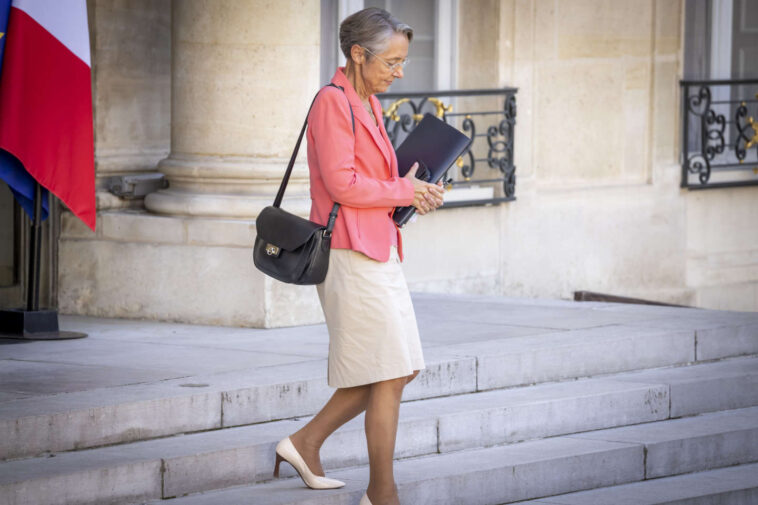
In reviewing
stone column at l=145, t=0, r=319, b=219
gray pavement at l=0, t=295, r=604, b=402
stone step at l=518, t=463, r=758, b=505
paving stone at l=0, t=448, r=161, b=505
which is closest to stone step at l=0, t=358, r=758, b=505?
paving stone at l=0, t=448, r=161, b=505

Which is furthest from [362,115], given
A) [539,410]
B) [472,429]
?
[539,410]

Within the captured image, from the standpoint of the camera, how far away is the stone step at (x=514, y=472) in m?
5.33

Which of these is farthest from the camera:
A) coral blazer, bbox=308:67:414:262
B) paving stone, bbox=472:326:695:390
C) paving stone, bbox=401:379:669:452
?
paving stone, bbox=472:326:695:390

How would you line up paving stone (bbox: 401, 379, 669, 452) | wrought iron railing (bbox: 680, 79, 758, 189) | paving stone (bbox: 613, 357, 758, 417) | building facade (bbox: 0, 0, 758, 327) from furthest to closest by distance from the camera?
wrought iron railing (bbox: 680, 79, 758, 189), building facade (bbox: 0, 0, 758, 327), paving stone (bbox: 613, 357, 758, 417), paving stone (bbox: 401, 379, 669, 452)

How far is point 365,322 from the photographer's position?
488 cm

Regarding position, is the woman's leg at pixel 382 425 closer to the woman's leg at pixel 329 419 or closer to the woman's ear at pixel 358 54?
the woman's leg at pixel 329 419

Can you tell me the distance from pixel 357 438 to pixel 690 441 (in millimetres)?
1590

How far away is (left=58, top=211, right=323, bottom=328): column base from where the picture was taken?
307 inches

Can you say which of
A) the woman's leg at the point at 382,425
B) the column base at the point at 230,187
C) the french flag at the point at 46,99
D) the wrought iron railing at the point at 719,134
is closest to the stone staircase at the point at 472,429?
the woman's leg at the point at 382,425

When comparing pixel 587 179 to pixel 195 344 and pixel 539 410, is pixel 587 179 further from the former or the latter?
pixel 539 410

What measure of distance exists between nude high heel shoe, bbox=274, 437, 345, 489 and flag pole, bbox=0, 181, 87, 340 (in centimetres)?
250

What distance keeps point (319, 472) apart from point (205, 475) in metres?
0.43

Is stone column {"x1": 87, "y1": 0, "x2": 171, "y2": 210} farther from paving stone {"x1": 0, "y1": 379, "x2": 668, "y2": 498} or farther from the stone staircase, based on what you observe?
paving stone {"x1": 0, "y1": 379, "x2": 668, "y2": 498}

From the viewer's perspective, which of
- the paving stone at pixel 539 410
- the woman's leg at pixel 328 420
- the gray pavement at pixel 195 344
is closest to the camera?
the woman's leg at pixel 328 420
